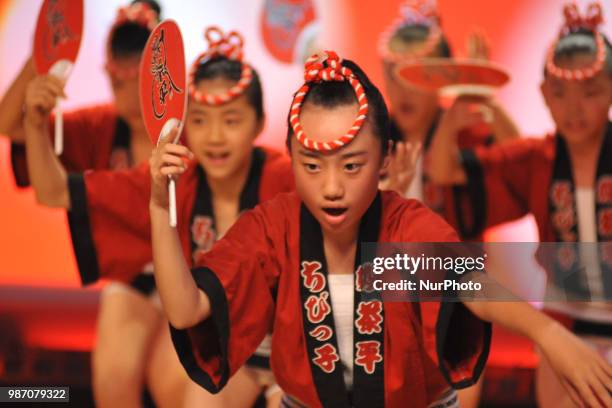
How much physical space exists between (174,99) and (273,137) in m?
2.25

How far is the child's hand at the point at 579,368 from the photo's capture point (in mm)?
1533

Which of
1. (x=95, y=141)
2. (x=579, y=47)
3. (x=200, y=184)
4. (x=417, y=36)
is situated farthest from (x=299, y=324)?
(x=417, y=36)

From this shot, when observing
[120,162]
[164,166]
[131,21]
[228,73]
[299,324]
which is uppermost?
[131,21]

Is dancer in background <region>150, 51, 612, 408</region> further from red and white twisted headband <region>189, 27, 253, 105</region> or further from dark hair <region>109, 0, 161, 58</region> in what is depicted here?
dark hair <region>109, 0, 161, 58</region>

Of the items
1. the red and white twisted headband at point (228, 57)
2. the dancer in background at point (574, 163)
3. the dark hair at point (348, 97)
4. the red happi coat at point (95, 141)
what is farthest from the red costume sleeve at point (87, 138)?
the dark hair at point (348, 97)

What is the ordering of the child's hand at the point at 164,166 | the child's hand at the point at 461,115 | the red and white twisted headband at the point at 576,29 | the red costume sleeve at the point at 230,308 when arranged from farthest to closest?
1. the child's hand at the point at 461,115
2. the red and white twisted headband at the point at 576,29
3. the red costume sleeve at the point at 230,308
4. the child's hand at the point at 164,166

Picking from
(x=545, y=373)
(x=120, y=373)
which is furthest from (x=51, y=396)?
(x=545, y=373)

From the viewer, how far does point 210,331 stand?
6.09 feet

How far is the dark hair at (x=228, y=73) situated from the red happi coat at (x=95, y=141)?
73 cm

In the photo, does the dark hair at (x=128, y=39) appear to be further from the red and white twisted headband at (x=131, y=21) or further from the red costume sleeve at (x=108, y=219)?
the red costume sleeve at (x=108, y=219)

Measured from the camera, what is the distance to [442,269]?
1789mm

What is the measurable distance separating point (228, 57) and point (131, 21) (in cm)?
62

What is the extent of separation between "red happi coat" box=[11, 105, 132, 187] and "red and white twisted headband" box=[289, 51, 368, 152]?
140cm

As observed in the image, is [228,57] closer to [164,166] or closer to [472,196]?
[164,166]
